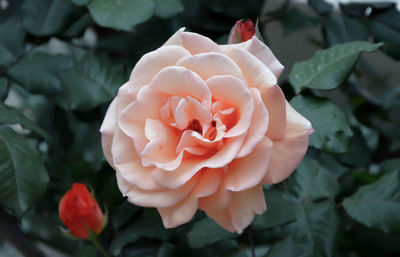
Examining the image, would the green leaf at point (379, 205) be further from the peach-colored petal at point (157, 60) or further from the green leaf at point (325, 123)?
the peach-colored petal at point (157, 60)

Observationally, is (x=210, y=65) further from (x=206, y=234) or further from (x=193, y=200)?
(x=206, y=234)

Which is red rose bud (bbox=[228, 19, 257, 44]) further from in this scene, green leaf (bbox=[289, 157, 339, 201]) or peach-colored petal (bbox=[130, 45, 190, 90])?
green leaf (bbox=[289, 157, 339, 201])

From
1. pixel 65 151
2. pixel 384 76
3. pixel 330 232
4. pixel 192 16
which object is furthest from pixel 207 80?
pixel 384 76

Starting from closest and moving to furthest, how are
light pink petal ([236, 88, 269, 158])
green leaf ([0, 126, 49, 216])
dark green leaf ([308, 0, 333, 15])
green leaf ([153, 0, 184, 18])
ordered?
light pink petal ([236, 88, 269, 158])
green leaf ([0, 126, 49, 216])
green leaf ([153, 0, 184, 18])
dark green leaf ([308, 0, 333, 15])

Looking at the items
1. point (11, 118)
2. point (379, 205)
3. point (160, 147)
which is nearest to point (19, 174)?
point (11, 118)

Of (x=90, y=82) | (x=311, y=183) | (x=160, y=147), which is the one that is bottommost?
(x=311, y=183)

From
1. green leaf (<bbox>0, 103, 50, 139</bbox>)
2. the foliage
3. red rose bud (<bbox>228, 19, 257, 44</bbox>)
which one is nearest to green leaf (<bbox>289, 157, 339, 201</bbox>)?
the foliage
